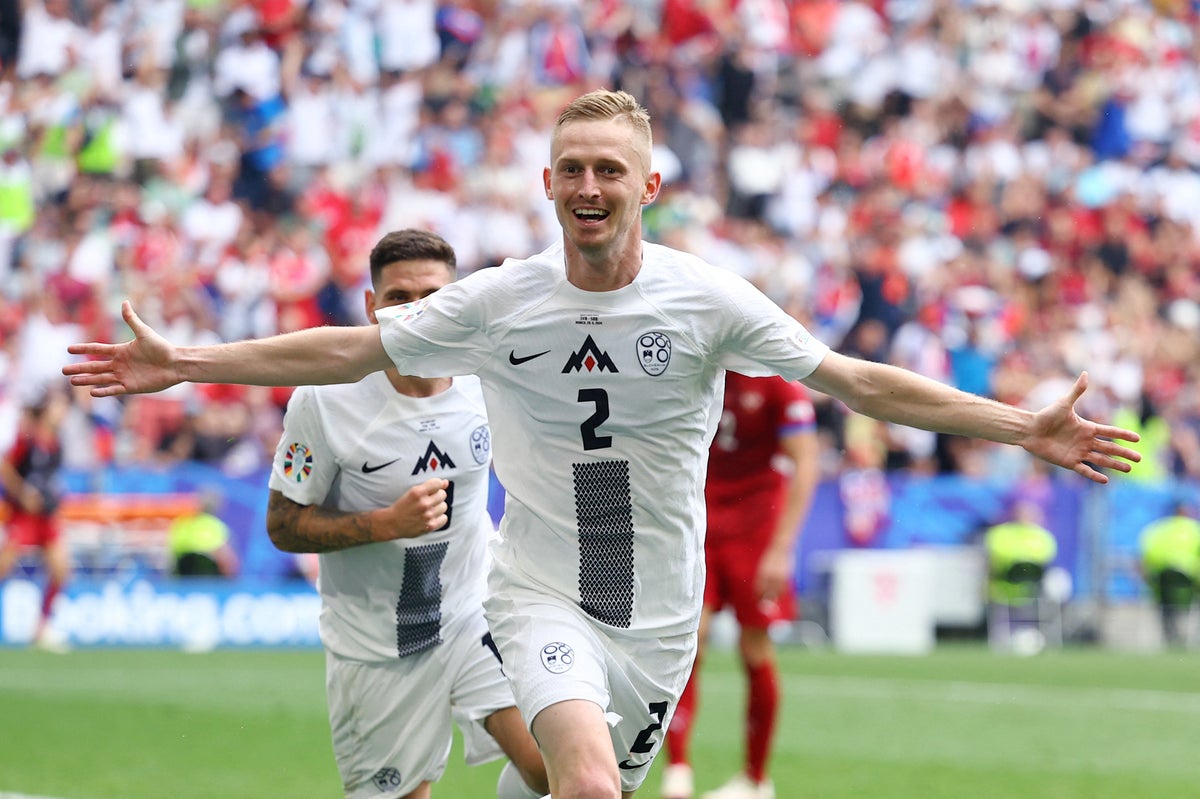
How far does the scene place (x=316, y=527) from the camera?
6.29m

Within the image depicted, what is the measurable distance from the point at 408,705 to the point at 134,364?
187 cm

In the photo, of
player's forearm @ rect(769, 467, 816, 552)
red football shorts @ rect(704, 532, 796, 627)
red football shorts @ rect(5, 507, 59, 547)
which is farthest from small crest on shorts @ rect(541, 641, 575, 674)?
red football shorts @ rect(5, 507, 59, 547)

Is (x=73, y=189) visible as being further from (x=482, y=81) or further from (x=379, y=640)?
(x=379, y=640)

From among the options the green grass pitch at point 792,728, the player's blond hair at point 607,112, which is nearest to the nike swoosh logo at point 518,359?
the player's blond hair at point 607,112

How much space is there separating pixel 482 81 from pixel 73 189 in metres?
5.55

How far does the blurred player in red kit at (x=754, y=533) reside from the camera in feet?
30.1

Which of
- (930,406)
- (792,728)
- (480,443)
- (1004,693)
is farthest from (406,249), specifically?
(1004,693)

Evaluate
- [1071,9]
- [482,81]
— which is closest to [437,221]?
[482,81]

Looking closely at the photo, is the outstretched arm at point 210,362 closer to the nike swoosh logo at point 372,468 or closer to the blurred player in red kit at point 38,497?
the nike swoosh logo at point 372,468

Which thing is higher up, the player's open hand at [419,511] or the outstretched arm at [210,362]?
the outstretched arm at [210,362]

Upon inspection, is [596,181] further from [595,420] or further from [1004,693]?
[1004,693]

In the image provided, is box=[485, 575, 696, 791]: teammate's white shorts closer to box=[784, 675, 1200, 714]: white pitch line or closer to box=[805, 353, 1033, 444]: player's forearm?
box=[805, 353, 1033, 444]: player's forearm

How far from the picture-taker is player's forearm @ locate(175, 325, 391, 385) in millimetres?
5223

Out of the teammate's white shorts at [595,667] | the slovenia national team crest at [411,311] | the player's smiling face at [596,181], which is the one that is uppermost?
the player's smiling face at [596,181]
